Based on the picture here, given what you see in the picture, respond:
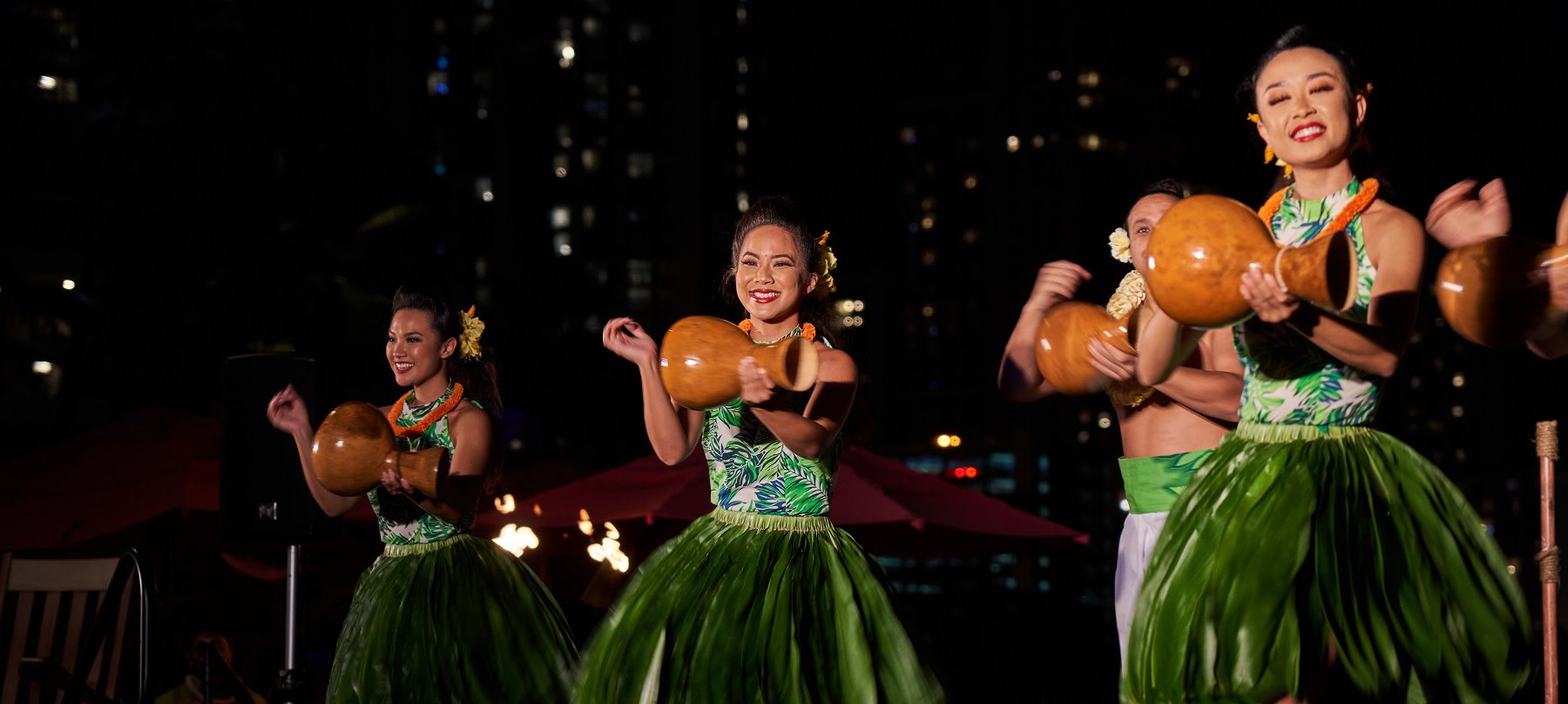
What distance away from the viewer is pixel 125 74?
13305mm

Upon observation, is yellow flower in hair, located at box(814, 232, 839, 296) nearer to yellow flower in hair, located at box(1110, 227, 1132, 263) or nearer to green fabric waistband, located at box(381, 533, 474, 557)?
yellow flower in hair, located at box(1110, 227, 1132, 263)

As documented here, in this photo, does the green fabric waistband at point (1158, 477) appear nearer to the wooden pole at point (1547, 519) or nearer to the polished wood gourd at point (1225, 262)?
the wooden pole at point (1547, 519)

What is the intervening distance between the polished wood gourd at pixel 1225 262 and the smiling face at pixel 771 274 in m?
1.22

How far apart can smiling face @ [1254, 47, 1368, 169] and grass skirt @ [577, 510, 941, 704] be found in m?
1.19

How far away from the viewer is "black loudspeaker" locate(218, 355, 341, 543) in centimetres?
554

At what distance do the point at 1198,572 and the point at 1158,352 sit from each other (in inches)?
14.9

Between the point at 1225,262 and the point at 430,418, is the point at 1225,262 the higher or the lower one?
the higher one

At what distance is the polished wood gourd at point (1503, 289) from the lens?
7.29 ft

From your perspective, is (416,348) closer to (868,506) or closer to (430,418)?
(430,418)

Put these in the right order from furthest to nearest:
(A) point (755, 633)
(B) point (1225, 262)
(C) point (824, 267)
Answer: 1. (C) point (824, 267)
2. (A) point (755, 633)
3. (B) point (1225, 262)

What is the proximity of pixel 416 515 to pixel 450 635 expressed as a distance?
41 centimetres

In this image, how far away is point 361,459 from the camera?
13.2ft

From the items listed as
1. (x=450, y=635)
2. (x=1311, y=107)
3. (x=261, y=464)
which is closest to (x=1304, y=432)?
(x=1311, y=107)

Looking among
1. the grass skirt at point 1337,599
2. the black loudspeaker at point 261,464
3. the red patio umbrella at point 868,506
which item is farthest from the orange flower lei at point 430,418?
the red patio umbrella at point 868,506
